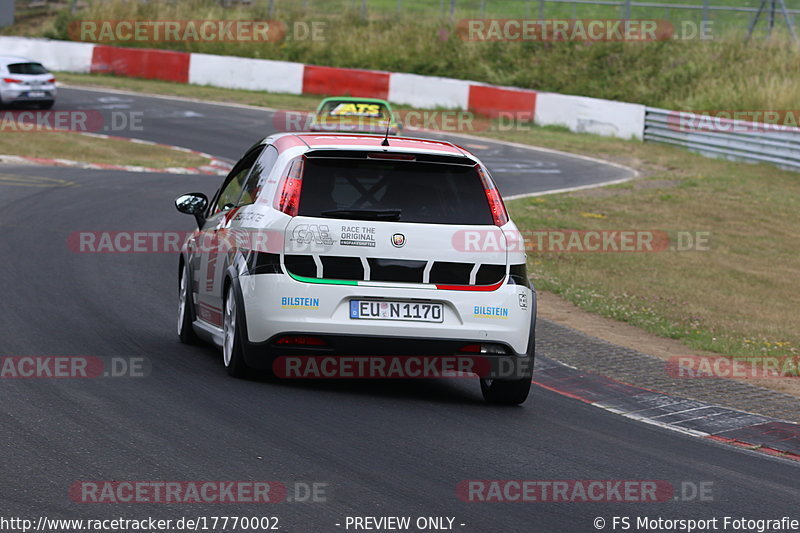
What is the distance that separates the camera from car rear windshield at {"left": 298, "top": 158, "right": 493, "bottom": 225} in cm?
814

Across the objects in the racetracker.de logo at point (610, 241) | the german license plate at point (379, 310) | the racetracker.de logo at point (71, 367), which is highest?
the german license plate at point (379, 310)

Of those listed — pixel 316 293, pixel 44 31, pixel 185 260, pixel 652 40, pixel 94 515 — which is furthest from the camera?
pixel 44 31

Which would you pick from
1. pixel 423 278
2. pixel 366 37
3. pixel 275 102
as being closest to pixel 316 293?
pixel 423 278

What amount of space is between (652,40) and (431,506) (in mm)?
38186

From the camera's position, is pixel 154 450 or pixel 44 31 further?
pixel 44 31

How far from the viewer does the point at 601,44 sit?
141 ft

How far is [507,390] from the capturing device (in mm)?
8492

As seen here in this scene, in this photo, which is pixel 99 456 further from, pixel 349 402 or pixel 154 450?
pixel 349 402

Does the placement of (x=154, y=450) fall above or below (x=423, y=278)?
below

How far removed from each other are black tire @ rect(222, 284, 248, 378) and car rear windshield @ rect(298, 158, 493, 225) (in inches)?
34.4

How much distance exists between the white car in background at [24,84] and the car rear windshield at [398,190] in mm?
26625

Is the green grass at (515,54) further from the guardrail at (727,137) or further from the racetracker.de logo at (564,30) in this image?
the guardrail at (727,137)

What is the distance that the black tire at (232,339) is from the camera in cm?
832

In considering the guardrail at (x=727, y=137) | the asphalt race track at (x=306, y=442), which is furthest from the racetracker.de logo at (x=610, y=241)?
the guardrail at (x=727, y=137)
